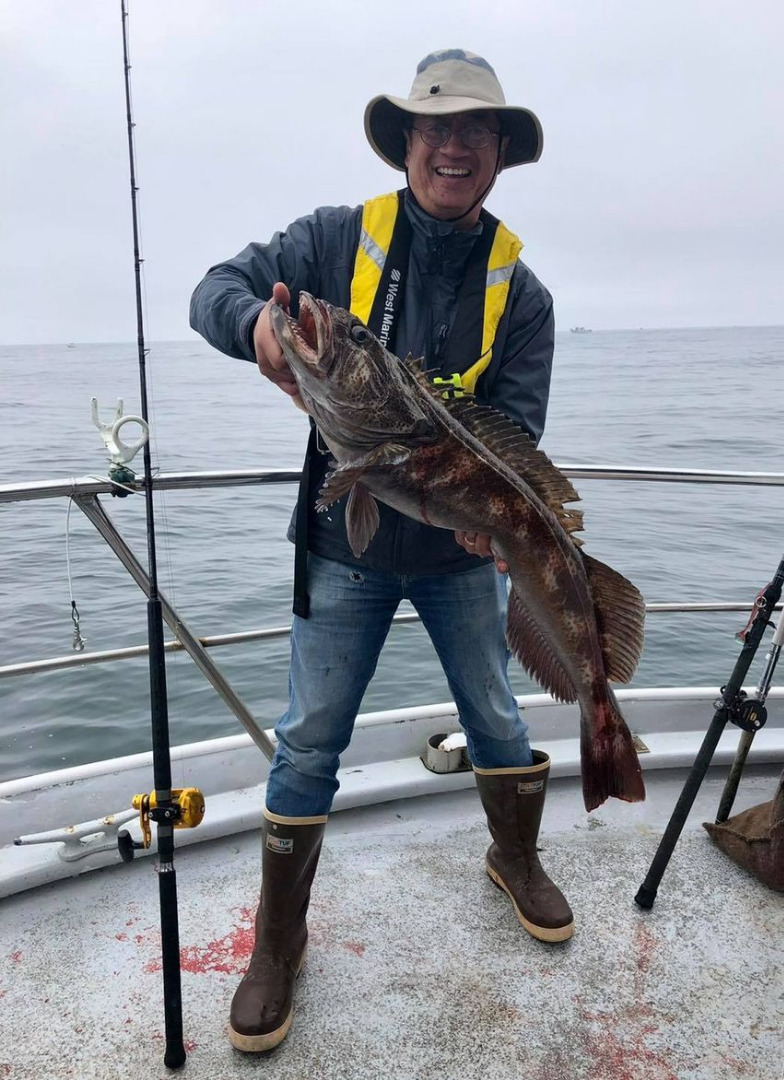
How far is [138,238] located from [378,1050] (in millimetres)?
2511

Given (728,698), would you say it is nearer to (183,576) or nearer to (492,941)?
(492,941)

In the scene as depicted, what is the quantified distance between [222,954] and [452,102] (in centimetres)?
267

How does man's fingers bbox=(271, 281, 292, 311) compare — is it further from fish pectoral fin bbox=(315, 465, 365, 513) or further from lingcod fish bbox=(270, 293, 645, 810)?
fish pectoral fin bbox=(315, 465, 365, 513)

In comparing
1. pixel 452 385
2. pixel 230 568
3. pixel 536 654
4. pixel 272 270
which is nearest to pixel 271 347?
pixel 272 270

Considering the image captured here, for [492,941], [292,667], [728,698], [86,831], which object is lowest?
[492,941]

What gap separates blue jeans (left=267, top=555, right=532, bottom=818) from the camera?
7.84 ft

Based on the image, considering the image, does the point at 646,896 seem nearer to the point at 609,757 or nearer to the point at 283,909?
the point at 609,757

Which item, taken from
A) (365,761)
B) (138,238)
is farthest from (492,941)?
(138,238)

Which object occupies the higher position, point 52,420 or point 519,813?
point 519,813

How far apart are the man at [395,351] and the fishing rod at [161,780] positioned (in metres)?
0.22

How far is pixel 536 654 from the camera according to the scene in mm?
2459

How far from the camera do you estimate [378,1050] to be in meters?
2.19

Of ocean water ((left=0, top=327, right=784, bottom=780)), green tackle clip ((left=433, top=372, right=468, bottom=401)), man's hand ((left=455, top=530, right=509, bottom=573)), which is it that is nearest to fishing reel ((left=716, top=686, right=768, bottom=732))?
man's hand ((left=455, top=530, right=509, bottom=573))

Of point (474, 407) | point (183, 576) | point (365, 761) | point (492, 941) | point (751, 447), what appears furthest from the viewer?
point (751, 447)
